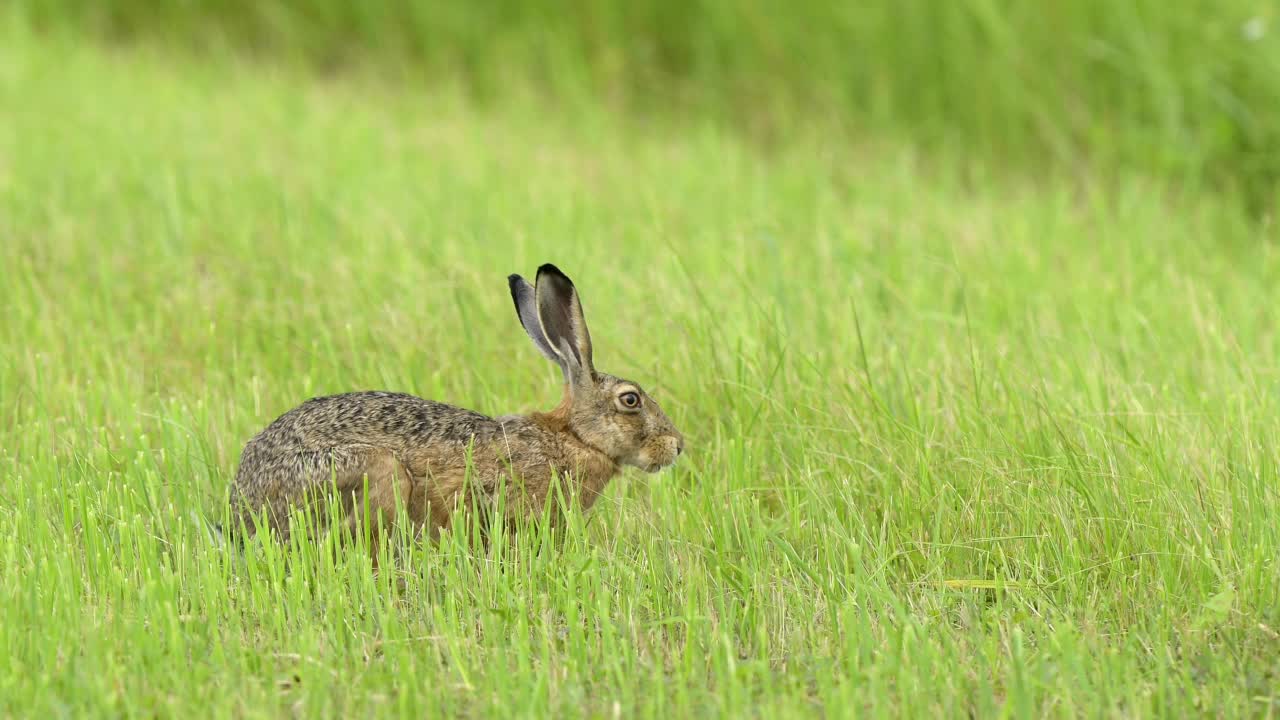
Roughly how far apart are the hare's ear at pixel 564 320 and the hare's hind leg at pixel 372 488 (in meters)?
0.71

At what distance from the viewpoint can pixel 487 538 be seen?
17.1 feet

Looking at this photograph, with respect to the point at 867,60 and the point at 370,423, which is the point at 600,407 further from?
the point at 867,60

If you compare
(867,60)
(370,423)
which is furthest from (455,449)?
(867,60)

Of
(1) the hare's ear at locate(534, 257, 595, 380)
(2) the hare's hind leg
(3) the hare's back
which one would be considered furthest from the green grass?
(1) the hare's ear at locate(534, 257, 595, 380)

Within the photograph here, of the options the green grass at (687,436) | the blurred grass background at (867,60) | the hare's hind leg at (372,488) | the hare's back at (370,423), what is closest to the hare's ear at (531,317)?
the hare's back at (370,423)

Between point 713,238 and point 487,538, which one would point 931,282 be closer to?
point 713,238

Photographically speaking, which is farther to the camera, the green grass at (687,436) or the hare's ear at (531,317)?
the hare's ear at (531,317)

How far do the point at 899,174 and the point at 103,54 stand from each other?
717cm

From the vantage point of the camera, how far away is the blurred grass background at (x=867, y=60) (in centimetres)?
998

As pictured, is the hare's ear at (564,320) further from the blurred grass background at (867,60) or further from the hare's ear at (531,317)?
the blurred grass background at (867,60)

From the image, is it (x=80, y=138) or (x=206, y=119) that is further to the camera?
(x=206, y=119)

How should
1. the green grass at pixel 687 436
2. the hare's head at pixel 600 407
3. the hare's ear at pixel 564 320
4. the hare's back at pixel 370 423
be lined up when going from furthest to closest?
the hare's head at pixel 600 407 → the hare's ear at pixel 564 320 → the hare's back at pixel 370 423 → the green grass at pixel 687 436

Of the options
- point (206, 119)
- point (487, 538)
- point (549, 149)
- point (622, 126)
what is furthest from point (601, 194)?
point (487, 538)

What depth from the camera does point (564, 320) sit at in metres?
5.34
